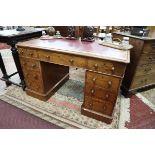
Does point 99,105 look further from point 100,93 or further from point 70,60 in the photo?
point 70,60

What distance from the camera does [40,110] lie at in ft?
7.20

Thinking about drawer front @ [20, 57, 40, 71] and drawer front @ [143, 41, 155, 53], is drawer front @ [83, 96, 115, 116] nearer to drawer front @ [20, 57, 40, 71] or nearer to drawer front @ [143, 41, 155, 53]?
drawer front @ [20, 57, 40, 71]

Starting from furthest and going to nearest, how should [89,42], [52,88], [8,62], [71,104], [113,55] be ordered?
1. [8,62]
2. [52,88]
3. [71,104]
4. [89,42]
5. [113,55]

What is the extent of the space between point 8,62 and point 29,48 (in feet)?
7.74

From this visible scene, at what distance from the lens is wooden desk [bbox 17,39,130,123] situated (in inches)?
63.9

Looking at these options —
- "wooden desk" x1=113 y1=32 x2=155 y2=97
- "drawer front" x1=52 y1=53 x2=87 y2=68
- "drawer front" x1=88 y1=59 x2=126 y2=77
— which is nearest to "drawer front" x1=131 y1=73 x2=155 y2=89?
"wooden desk" x1=113 y1=32 x2=155 y2=97

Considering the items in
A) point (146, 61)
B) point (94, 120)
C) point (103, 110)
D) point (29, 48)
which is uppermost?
point (29, 48)

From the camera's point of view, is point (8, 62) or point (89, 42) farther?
point (8, 62)

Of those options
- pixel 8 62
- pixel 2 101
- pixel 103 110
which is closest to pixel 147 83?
pixel 103 110

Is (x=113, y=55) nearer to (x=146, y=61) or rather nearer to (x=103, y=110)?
(x=103, y=110)

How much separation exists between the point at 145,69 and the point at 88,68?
1.16 m

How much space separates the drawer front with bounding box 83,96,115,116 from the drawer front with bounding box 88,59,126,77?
0.45 meters

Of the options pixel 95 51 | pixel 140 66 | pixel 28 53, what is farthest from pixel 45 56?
pixel 140 66

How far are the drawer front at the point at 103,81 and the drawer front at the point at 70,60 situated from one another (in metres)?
0.14
